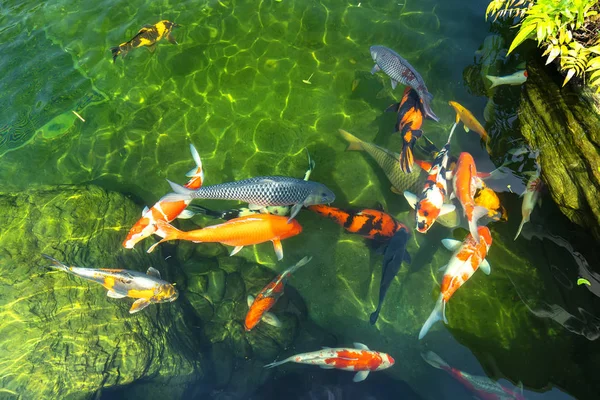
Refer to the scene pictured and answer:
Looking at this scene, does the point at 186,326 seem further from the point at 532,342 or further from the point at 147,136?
the point at 532,342

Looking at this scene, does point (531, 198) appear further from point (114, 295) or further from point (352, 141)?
point (114, 295)

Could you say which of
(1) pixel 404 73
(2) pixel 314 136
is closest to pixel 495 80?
(1) pixel 404 73

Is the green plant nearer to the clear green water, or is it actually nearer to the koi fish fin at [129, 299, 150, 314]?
the clear green water

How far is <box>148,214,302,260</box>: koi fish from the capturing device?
544cm

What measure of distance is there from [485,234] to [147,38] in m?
6.48

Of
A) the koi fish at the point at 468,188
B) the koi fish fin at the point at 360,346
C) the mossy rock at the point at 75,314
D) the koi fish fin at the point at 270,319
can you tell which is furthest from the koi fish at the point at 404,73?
the mossy rock at the point at 75,314

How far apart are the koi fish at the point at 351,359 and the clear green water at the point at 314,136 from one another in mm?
281

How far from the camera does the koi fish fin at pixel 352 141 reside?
21.1 feet

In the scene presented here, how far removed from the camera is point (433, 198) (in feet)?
17.1

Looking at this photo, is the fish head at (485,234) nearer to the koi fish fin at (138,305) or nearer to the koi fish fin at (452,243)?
the koi fish fin at (452,243)

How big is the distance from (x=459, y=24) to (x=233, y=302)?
6.52 m

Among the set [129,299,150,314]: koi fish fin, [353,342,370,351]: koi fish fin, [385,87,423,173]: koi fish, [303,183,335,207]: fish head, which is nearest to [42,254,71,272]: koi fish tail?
[129,299,150,314]: koi fish fin

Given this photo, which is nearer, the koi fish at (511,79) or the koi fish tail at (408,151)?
the koi fish tail at (408,151)

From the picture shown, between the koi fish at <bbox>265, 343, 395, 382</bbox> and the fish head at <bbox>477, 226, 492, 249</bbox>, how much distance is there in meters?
2.01
